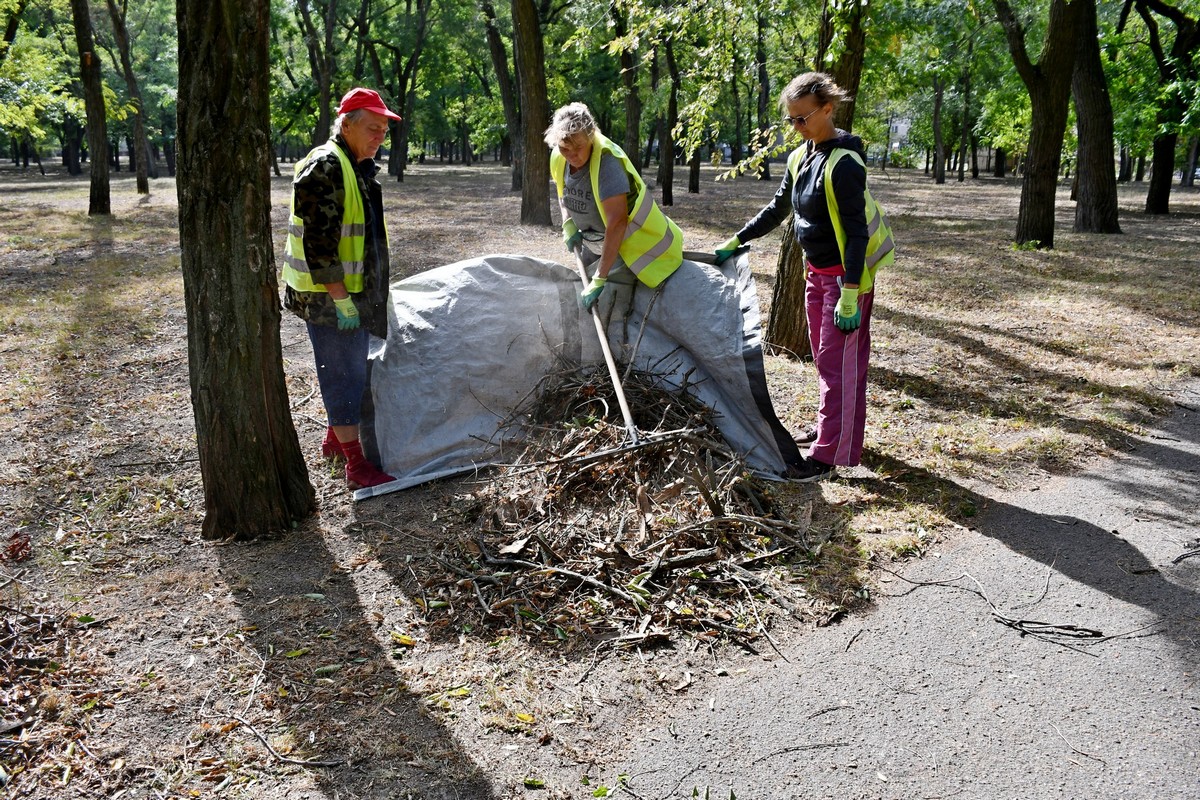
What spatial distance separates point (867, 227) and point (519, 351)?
6.40 feet

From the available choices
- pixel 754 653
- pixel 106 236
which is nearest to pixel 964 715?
pixel 754 653

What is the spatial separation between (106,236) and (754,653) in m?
13.6

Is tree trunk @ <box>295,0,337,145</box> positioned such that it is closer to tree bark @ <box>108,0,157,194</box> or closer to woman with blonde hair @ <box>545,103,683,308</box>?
tree bark @ <box>108,0,157,194</box>

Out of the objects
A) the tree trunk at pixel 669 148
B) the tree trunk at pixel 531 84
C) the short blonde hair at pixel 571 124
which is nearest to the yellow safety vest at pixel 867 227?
the short blonde hair at pixel 571 124

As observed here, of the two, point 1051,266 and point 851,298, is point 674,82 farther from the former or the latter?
point 851,298

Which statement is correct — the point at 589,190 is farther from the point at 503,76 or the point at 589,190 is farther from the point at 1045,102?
the point at 503,76

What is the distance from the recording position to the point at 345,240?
410cm

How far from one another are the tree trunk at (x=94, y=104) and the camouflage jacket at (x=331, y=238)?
13.2 metres

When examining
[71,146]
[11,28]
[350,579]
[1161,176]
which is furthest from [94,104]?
[71,146]

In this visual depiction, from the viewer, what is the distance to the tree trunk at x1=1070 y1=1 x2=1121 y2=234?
13977 millimetres

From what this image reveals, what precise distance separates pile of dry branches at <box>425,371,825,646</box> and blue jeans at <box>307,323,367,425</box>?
2.59 ft

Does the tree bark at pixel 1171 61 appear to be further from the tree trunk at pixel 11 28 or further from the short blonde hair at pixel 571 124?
the tree trunk at pixel 11 28

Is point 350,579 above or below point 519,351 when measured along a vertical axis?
below

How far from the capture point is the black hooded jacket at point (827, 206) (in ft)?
13.4
